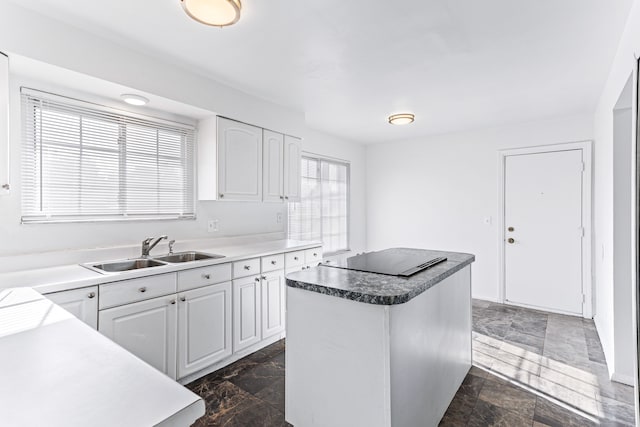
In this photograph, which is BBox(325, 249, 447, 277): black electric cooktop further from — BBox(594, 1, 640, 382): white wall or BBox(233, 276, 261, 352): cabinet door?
BBox(594, 1, 640, 382): white wall

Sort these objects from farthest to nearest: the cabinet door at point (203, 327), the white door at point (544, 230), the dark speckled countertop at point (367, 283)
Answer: the white door at point (544, 230)
the cabinet door at point (203, 327)
the dark speckled countertop at point (367, 283)

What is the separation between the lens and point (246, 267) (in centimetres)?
279

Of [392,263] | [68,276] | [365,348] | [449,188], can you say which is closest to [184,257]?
[68,276]

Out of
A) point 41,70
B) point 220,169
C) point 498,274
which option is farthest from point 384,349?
point 498,274

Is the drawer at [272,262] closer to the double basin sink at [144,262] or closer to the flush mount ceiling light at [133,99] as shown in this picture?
the double basin sink at [144,262]

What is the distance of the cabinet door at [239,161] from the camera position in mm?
2963

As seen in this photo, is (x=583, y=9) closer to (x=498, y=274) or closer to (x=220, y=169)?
(x=220, y=169)

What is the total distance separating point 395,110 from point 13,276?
3.56 meters

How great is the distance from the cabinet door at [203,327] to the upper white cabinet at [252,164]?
0.90 m

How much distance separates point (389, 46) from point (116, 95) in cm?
204

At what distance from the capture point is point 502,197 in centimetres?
437

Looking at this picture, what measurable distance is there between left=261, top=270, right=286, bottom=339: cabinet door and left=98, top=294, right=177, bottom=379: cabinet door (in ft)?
2.82

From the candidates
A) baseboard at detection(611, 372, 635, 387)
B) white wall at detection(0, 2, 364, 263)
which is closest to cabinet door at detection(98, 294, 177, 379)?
white wall at detection(0, 2, 364, 263)

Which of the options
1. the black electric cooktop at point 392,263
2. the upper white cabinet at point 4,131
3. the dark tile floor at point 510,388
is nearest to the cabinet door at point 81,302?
the upper white cabinet at point 4,131
